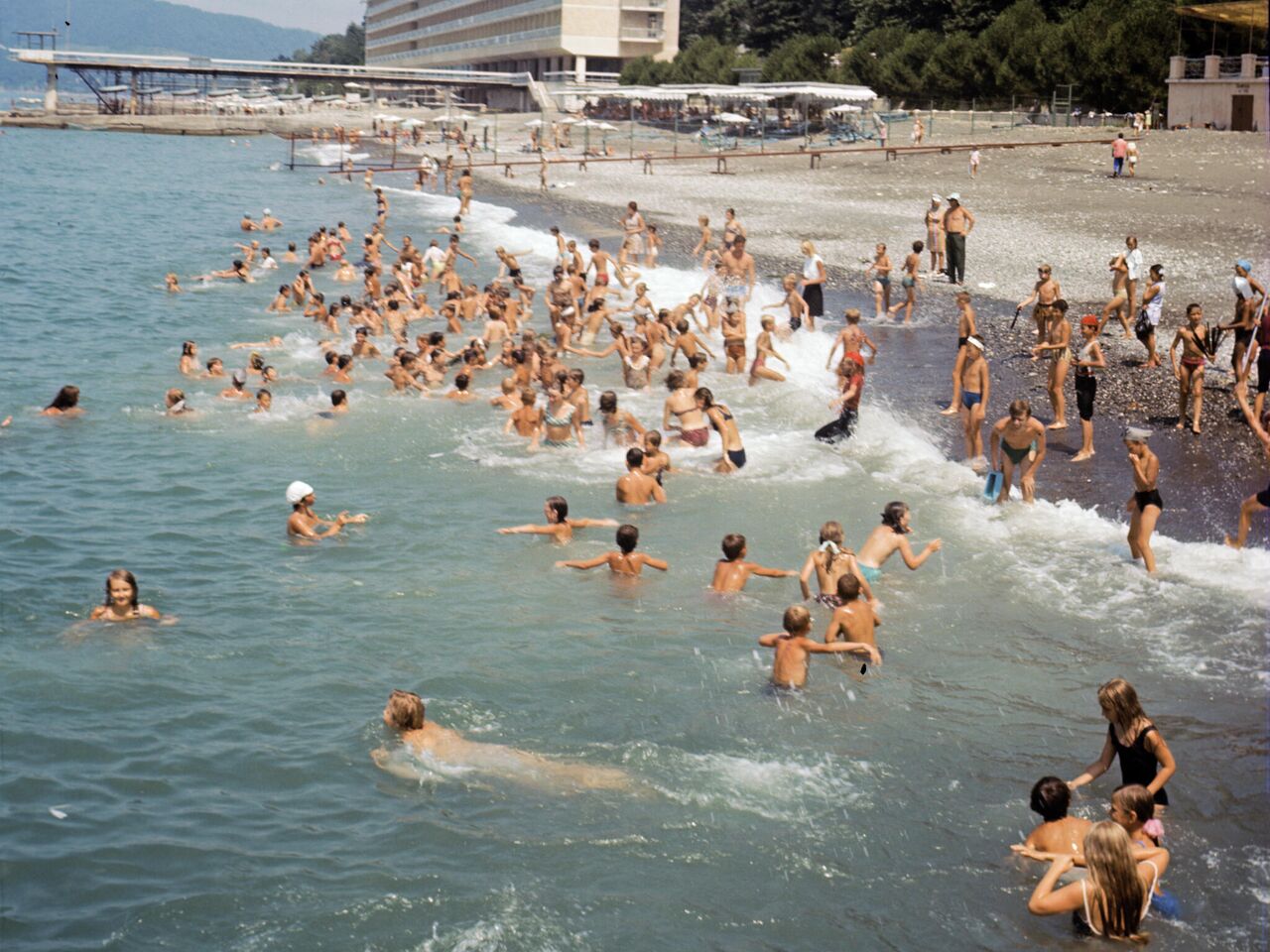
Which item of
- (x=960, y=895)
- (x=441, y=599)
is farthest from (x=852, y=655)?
(x=441, y=599)

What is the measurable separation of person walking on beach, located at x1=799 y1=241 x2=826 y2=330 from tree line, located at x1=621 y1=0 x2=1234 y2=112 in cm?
3143

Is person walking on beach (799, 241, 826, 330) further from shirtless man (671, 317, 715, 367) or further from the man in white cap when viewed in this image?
the man in white cap

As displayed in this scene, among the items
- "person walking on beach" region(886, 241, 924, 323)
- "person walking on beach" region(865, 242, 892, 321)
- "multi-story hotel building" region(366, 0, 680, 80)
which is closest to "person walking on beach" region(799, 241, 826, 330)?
"person walking on beach" region(865, 242, 892, 321)

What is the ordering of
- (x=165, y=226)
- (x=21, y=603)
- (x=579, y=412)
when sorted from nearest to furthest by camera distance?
1. (x=21, y=603)
2. (x=579, y=412)
3. (x=165, y=226)

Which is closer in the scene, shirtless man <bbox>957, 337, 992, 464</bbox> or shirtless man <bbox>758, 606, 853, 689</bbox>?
shirtless man <bbox>758, 606, 853, 689</bbox>

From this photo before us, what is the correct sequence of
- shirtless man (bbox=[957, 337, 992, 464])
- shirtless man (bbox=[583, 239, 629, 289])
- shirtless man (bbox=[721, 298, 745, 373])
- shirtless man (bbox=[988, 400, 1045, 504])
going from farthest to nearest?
shirtless man (bbox=[583, 239, 629, 289]), shirtless man (bbox=[721, 298, 745, 373]), shirtless man (bbox=[957, 337, 992, 464]), shirtless man (bbox=[988, 400, 1045, 504])

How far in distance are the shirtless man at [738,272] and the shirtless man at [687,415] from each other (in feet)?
26.4

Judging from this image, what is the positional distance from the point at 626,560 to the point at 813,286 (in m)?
10.8

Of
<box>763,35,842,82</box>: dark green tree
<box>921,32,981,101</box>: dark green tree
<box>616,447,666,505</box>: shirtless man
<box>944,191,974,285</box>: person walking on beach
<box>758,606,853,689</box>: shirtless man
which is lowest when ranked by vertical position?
<box>758,606,853,689</box>: shirtless man

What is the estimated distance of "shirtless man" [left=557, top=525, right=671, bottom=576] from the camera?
36.9ft

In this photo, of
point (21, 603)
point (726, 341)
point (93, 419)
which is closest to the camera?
point (21, 603)

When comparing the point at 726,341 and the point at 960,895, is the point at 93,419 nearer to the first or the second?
the point at 726,341

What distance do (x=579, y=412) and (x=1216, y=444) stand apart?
6977 mm

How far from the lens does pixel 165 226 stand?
41.5m
